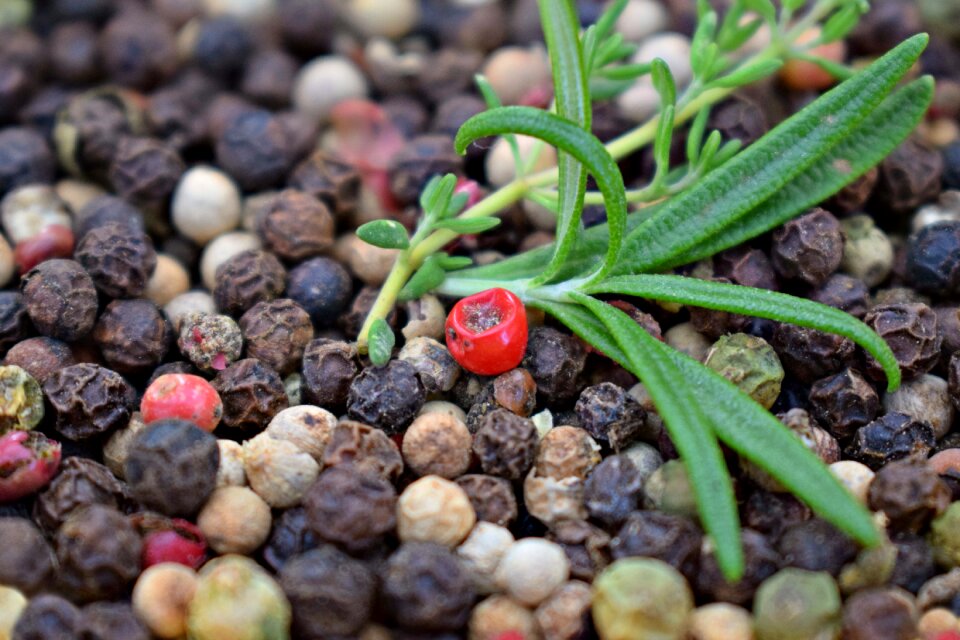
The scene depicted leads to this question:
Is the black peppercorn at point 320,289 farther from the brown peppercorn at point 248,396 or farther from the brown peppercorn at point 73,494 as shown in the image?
the brown peppercorn at point 73,494

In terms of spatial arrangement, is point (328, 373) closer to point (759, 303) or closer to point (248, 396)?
point (248, 396)

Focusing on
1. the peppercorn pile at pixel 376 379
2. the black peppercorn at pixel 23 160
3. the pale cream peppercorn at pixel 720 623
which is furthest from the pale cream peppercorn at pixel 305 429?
the black peppercorn at pixel 23 160

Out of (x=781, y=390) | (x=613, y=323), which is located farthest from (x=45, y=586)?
(x=781, y=390)

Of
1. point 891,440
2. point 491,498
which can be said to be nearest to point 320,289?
point 491,498

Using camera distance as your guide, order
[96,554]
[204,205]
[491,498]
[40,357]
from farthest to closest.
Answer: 1. [204,205]
2. [40,357]
3. [491,498]
4. [96,554]

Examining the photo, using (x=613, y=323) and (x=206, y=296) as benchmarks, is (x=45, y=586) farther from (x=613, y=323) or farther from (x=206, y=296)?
(x=613, y=323)

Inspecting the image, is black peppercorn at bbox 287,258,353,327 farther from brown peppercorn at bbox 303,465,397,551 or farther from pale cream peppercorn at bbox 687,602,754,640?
pale cream peppercorn at bbox 687,602,754,640
